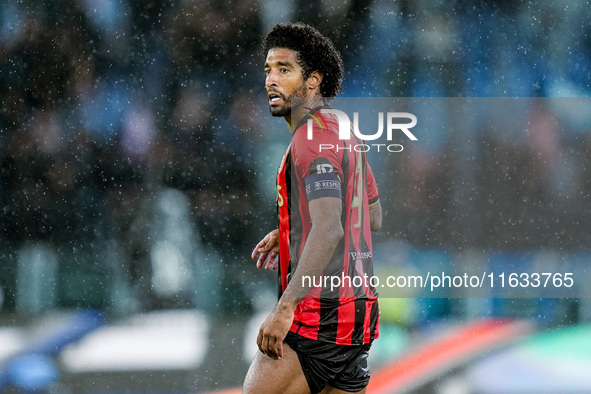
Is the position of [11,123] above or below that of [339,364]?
above

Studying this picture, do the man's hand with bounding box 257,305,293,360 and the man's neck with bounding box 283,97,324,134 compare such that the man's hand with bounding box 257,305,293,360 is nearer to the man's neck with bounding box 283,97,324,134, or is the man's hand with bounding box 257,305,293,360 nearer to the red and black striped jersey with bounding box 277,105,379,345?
the red and black striped jersey with bounding box 277,105,379,345

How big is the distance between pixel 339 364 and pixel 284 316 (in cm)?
30

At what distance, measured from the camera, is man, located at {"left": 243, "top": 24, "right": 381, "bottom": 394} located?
163 centimetres

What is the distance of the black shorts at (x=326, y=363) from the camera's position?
1.77 m

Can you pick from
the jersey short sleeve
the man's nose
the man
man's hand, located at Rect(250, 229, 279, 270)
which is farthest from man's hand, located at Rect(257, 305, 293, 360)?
the man's nose

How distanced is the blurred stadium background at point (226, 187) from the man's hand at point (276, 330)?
7.35 ft

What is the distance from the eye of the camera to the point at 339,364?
5.92ft

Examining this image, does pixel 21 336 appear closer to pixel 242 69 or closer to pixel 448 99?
pixel 242 69

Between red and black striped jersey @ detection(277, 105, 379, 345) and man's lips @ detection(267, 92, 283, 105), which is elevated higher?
man's lips @ detection(267, 92, 283, 105)

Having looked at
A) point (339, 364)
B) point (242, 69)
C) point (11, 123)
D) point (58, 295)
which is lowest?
point (339, 364)

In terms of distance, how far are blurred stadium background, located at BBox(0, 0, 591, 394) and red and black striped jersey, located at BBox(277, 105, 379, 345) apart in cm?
191

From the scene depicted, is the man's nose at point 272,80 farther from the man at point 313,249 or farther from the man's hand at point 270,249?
the man's hand at point 270,249

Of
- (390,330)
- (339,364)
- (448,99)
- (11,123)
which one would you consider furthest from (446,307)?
(11,123)

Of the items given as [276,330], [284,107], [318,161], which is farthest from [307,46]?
[276,330]
